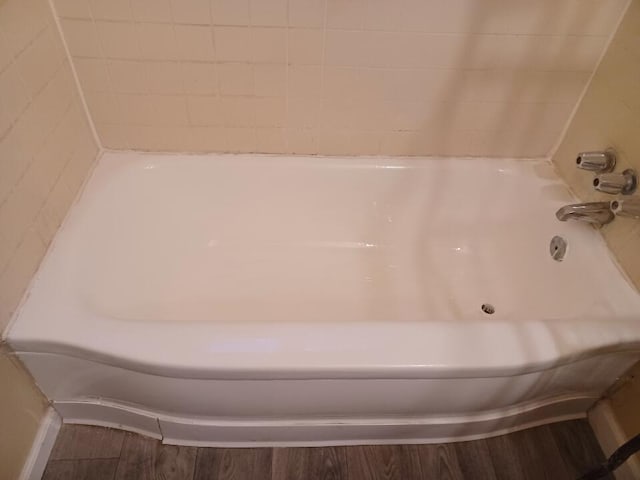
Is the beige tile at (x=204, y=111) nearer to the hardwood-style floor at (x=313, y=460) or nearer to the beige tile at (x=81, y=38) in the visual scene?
the beige tile at (x=81, y=38)

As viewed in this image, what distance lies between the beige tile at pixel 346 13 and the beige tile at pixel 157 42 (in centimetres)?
41

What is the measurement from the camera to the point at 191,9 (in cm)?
113

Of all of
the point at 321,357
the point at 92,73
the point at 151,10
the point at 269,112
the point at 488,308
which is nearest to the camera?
the point at 321,357

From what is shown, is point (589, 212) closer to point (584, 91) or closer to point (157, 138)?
point (584, 91)

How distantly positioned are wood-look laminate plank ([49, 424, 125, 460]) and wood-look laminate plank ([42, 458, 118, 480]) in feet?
0.04

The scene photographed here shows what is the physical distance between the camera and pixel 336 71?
1.25 m

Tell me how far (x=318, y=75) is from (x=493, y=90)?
0.51 m

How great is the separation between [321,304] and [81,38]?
976 mm

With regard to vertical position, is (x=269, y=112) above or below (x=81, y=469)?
above

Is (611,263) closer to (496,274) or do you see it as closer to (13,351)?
(496,274)

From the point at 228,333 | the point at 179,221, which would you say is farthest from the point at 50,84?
the point at 228,333

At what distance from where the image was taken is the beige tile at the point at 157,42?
1.15 meters

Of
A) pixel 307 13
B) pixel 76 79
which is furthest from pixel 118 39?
pixel 307 13

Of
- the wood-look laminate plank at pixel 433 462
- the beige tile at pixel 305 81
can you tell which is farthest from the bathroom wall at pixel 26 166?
the wood-look laminate plank at pixel 433 462
